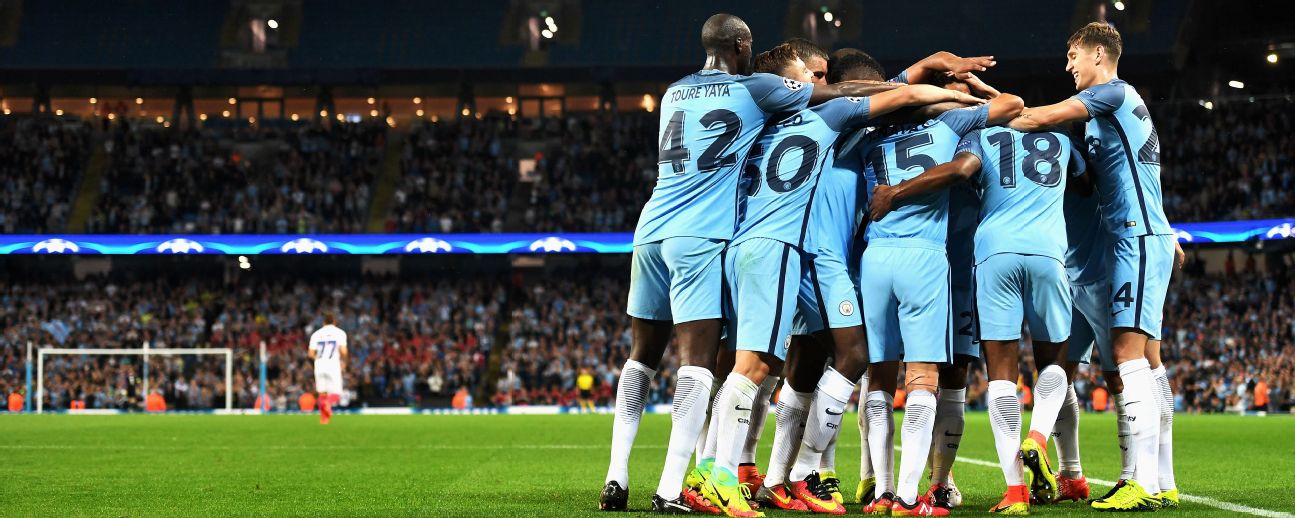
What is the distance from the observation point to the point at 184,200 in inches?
1570

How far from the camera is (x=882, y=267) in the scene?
682 cm

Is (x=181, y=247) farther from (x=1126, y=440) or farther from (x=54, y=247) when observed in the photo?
(x=1126, y=440)

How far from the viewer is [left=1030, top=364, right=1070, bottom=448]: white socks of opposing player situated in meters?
7.15

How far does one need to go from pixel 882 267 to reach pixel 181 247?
1251 inches

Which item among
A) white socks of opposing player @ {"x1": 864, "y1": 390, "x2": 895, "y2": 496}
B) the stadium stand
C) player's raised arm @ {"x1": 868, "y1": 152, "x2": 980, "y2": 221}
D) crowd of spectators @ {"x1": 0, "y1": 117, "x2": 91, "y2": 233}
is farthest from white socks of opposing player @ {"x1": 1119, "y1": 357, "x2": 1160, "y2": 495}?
crowd of spectators @ {"x1": 0, "y1": 117, "x2": 91, "y2": 233}

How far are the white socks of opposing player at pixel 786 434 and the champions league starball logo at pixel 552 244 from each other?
28.1 meters

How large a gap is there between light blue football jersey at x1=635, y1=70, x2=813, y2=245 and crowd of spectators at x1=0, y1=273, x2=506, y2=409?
29.0 metres

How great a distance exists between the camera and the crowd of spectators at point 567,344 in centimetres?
3503

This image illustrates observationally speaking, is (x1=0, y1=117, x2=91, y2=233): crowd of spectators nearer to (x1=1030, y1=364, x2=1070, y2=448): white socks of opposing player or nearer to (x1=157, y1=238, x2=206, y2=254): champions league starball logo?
(x1=157, y1=238, x2=206, y2=254): champions league starball logo

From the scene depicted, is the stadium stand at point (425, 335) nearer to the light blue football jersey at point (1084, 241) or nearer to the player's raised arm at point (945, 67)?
the light blue football jersey at point (1084, 241)

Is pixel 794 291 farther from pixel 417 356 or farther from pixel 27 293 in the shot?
pixel 27 293

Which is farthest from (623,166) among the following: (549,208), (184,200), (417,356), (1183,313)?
(1183,313)

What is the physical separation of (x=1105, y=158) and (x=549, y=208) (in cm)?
3286

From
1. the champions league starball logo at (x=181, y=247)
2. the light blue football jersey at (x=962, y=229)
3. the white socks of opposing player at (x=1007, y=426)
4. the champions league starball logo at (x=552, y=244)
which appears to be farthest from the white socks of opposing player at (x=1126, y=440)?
the champions league starball logo at (x=181, y=247)
